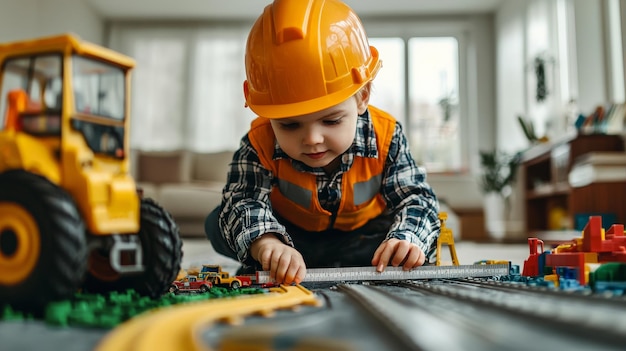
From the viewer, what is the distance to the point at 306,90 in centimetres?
108

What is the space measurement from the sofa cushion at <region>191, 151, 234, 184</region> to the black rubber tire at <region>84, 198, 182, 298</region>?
16.1 ft

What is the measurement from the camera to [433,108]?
22.3 ft

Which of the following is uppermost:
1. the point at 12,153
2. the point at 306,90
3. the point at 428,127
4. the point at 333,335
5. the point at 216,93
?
the point at 216,93

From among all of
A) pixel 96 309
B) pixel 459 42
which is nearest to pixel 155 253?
pixel 96 309

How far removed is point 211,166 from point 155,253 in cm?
510

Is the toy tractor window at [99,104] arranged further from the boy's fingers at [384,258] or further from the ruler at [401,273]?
the boy's fingers at [384,258]

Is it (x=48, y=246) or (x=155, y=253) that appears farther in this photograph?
(x=155, y=253)

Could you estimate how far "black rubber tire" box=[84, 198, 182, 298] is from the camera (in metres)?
0.76

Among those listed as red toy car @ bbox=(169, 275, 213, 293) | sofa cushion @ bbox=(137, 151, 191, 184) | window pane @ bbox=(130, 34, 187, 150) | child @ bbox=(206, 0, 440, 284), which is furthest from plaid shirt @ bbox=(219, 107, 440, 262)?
window pane @ bbox=(130, 34, 187, 150)

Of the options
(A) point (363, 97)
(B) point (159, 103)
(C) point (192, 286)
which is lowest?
(C) point (192, 286)

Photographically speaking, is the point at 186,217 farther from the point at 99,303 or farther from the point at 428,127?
the point at 99,303

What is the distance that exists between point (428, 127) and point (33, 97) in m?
6.34

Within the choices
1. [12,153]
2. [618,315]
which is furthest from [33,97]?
[618,315]

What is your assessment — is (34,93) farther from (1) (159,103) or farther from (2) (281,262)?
(1) (159,103)
